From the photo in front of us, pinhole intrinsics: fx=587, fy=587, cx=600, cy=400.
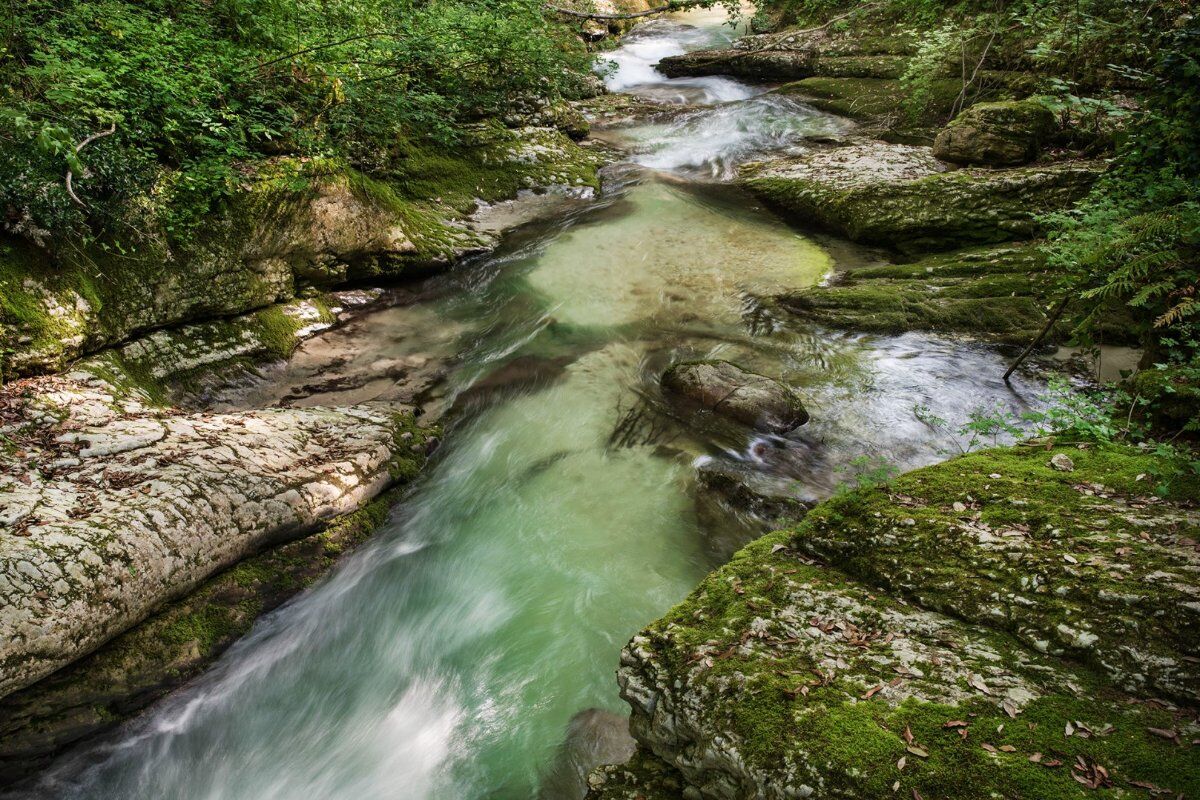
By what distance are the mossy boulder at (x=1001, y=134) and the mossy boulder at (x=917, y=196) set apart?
470 millimetres

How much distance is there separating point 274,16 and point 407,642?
24.8ft

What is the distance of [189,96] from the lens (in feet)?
19.9

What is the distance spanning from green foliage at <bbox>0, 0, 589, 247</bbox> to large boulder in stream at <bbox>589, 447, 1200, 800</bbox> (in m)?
5.40

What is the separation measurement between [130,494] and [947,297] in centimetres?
899

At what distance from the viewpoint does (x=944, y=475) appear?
3660 millimetres

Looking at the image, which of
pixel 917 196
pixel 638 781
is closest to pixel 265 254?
pixel 638 781

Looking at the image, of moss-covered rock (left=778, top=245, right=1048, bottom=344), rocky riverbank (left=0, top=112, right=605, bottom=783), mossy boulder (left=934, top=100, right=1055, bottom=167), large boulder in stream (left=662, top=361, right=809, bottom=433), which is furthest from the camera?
mossy boulder (left=934, top=100, right=1055, bottom=167)

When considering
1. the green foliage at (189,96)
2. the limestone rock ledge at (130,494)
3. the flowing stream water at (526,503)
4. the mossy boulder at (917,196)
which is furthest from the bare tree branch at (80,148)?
the mossy boulder at (917,196)

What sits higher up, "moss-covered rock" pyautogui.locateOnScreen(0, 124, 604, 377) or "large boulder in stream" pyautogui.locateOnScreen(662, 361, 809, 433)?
"moss-covered rock" pyautogui.locateOnScreen(0, 124, 604, 377)

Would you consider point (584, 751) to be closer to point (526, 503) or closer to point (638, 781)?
point (638, 781)

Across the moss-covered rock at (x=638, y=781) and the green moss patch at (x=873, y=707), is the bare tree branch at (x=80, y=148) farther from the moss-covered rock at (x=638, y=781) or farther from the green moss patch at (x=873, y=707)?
the moss-covered rock at (x=638, y=781)

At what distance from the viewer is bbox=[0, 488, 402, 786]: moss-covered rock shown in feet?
11.7

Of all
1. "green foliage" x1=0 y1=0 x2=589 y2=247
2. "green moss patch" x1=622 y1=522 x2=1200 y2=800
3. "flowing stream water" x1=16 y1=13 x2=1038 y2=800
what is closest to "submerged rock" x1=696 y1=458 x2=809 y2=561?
"flowing stream water" x1=16 y1=13 x2=1038 y2=800

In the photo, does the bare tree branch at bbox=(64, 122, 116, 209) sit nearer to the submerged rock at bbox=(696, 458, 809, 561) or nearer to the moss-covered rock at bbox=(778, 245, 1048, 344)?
the submerged rock at bbox=(696, 458, 809, 561)
